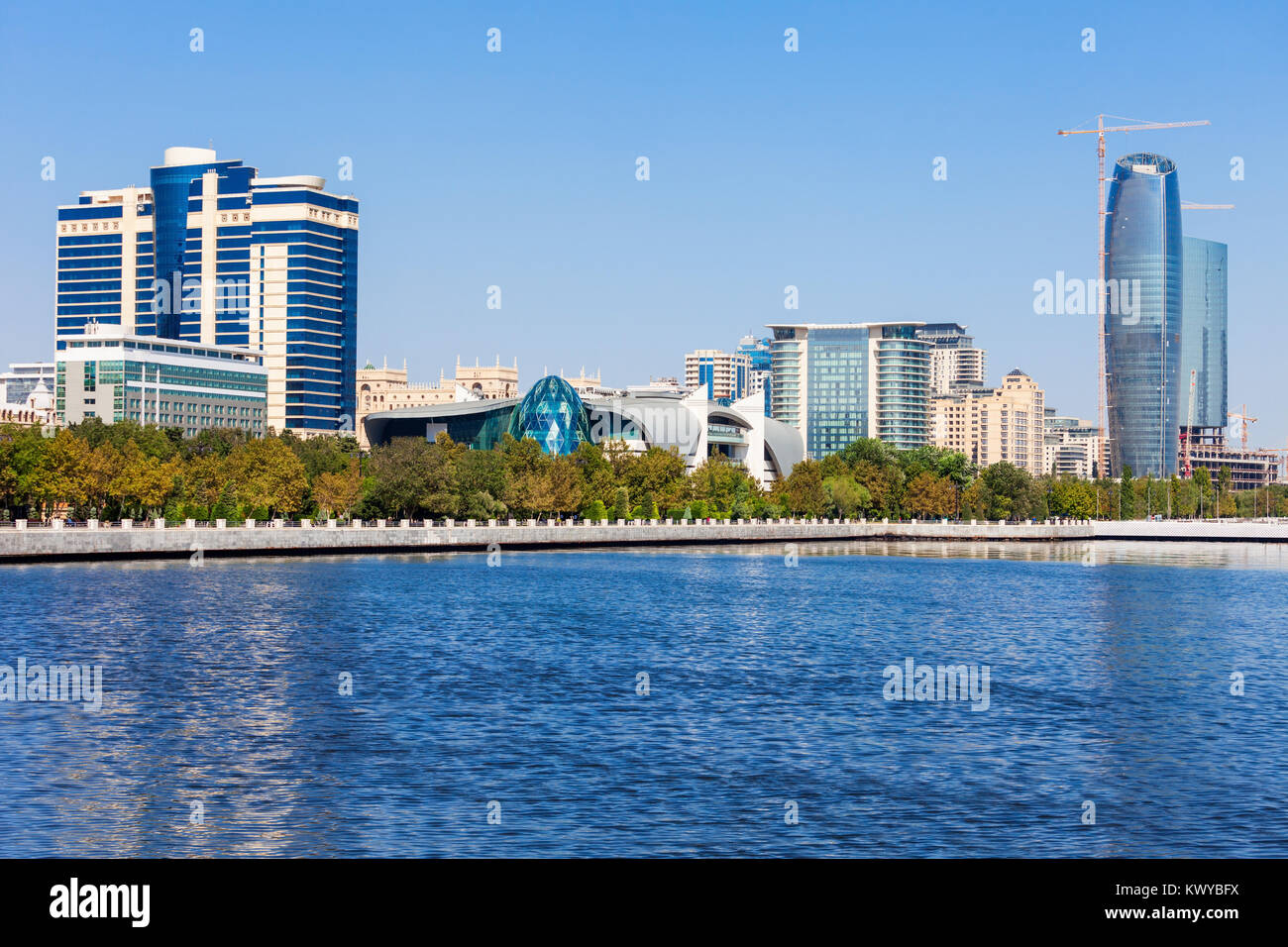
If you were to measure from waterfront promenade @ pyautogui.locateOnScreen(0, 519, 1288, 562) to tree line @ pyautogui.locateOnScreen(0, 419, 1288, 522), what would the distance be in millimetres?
2186

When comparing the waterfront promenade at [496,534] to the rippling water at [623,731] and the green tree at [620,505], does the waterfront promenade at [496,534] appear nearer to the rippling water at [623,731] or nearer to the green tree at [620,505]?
the green tree at [620,505]

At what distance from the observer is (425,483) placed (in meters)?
116

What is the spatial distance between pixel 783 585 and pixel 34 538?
44210 mm

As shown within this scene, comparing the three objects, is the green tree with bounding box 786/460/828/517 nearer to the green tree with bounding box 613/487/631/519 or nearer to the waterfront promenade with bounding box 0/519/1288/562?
the waterfront promenade with bounding box 0/519/1288/562

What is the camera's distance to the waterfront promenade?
8406 cm

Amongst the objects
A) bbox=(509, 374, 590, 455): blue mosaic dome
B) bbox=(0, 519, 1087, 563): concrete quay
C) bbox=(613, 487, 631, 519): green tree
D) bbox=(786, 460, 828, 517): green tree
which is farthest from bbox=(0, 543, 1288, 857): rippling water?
bbox=(509, 374, 590, 455): blue mosaic dome

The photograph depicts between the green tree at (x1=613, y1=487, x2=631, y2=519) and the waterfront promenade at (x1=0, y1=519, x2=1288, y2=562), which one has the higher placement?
the green tree at (x1=613, y1=487, x2=631, y2=519)

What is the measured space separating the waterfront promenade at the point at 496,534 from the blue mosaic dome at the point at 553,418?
3566cm

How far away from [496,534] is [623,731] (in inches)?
3490

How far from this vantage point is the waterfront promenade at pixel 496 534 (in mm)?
84062

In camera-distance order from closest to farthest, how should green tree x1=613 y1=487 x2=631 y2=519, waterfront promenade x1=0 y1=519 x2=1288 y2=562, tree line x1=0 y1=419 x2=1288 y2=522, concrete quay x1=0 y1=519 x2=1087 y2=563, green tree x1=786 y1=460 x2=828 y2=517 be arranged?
concrete quay x1=0 y1=519 x2=1087 y2=563, waterfront promenade x1=0 y1=519 x2=1288 y2=562, tree line x1=0 y1=419 x2=1288 y2=522, green tree x1=613 y1=487 x2=631 y2=519, green tree x1=786 y1=460 x2=828 y2=517

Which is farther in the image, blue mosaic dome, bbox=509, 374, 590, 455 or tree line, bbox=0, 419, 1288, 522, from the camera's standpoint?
blue mosaic dome, bbox=509, 374, 590, 455

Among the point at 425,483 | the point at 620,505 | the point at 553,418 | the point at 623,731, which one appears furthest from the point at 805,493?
the point at 623,731
